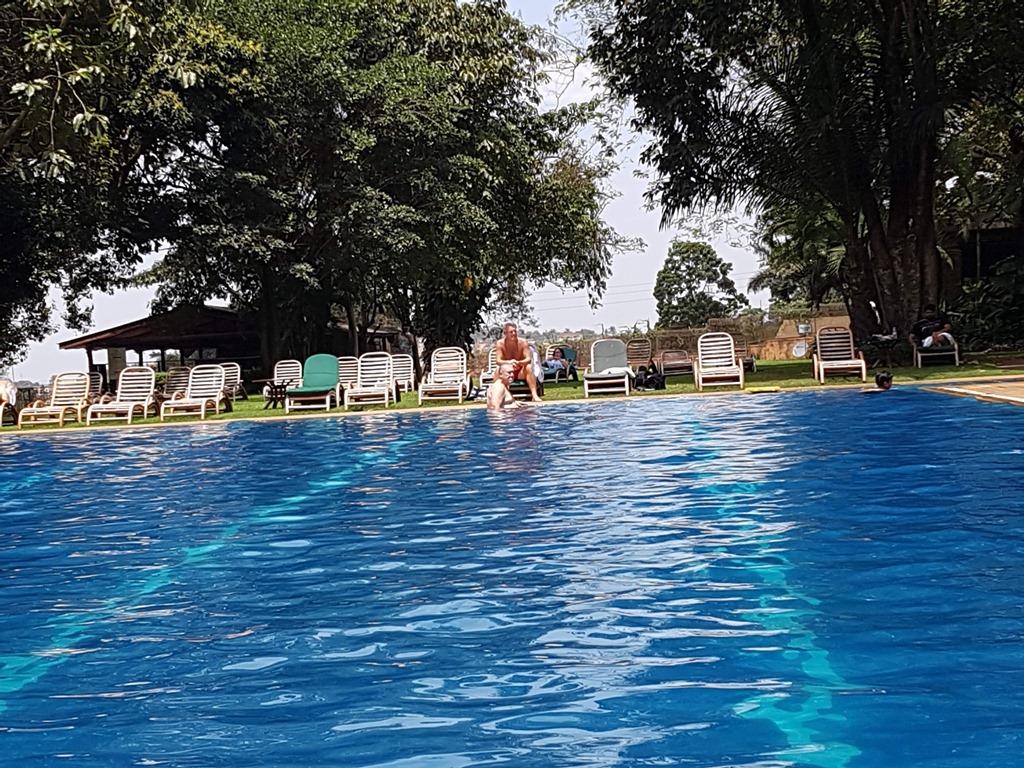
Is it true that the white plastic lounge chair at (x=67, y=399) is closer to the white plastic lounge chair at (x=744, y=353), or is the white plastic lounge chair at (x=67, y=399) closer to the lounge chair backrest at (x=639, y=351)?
the lounge chair backrest at (x=639, y=351)

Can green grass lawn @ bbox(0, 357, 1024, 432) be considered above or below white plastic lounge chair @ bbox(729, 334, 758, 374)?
below

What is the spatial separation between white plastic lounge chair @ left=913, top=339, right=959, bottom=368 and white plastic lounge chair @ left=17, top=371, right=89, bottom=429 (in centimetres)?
1627

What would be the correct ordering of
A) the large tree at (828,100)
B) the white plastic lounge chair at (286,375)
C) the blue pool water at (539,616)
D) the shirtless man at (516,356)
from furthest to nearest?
the white plastic lounge chair at (286,375), the large tree at (828,100), the shirtless man at (516,356), the blue pool water at (539,616)

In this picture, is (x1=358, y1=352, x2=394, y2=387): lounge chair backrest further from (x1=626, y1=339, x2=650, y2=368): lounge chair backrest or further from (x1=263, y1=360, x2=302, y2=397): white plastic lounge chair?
(x1=626, y1=339, x2=650, y2=368): lounge chair backrest

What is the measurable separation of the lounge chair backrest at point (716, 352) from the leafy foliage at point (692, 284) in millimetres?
49121

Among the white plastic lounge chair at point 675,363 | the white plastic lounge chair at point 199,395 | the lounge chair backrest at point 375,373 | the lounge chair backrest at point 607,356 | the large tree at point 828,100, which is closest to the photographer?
the white plastic lounge chair at point 199,395

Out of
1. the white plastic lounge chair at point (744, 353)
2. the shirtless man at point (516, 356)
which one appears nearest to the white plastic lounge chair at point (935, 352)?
the white plastic lounge chair at point (744, 353)

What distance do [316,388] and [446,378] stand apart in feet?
8.32

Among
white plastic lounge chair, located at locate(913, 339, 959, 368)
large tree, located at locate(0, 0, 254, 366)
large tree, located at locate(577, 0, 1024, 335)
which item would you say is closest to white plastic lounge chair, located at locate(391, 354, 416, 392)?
large tree, located at locate(577, 0, 1024, 335)

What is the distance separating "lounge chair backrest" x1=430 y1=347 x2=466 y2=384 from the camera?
62.5 ft

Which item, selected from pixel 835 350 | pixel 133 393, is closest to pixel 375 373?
pixel 133 393

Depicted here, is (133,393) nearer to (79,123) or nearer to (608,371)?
(79,123)

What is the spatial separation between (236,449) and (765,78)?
51.1 feet

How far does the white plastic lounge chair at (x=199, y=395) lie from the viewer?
18.0 meters
